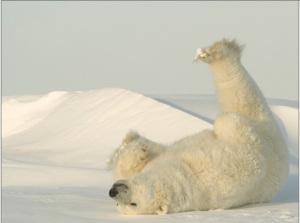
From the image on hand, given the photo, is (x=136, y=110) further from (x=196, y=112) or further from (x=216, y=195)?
(x=216, y=195)

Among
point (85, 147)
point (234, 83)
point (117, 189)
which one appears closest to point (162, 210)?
point (117, 189)

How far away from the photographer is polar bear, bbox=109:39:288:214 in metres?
4.54

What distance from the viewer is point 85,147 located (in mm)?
13633

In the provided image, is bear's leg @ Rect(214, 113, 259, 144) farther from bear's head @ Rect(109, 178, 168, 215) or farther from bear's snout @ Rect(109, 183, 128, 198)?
bear's snout @ Rect(109, 183, 128, 198)

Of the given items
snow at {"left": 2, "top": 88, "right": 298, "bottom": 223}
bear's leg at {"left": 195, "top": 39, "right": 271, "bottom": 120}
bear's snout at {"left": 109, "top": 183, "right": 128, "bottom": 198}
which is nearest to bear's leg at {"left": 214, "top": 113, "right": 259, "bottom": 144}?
bear's leg at {"left": 195, "top": 39, "right": 271, "bottom": 120}

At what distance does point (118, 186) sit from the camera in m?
4.45

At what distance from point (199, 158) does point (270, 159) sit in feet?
2.19

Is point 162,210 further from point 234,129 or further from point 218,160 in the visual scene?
point 234,129

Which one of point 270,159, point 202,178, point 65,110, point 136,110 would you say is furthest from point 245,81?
point 65,110

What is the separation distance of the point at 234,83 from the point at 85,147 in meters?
8.41

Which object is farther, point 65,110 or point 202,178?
point 65,110

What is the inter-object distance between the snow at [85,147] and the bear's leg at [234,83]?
2.71 ft

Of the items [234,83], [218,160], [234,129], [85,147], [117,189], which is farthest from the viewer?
[85,147]

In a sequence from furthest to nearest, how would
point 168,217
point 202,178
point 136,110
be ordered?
point 136,110 < point 202,178 < point 168,217
